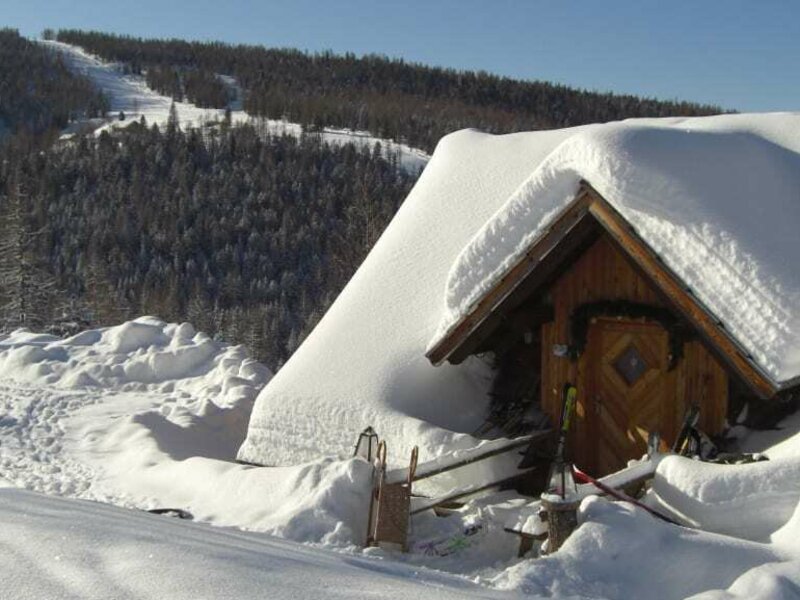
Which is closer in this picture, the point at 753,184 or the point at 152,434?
the point at 753,184

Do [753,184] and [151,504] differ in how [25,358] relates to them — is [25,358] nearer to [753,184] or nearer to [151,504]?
[151,504]

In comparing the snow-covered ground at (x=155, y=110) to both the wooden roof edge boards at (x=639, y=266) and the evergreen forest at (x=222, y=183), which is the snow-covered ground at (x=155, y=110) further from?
the wooden roof edge boards at (x=639, y=266)

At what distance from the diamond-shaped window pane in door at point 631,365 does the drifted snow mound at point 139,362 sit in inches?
289

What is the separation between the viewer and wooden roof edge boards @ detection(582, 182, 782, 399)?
682 centimetres

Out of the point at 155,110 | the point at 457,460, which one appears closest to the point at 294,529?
the point at 457,460

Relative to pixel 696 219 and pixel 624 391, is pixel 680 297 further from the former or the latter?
pixel 624 391

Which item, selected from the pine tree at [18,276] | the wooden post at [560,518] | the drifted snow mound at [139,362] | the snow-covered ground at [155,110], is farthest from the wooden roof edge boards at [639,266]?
the snow-covered ground at [155,110]

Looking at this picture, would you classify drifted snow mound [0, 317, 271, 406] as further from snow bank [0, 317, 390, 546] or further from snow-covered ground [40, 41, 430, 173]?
snow-covered ground [40, 41, 430, 173]

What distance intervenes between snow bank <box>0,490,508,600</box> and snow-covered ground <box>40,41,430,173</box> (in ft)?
348

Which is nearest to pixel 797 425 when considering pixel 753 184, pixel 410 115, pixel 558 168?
pixel 753 184

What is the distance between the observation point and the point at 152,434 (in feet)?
39.8

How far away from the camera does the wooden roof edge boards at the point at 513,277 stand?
7809mm

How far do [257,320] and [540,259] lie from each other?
51.9 m

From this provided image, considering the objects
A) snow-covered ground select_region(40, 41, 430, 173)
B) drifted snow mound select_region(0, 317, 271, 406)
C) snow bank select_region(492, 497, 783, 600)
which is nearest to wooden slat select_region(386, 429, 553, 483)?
snow bank select_region(492, 497, 783, 600)
